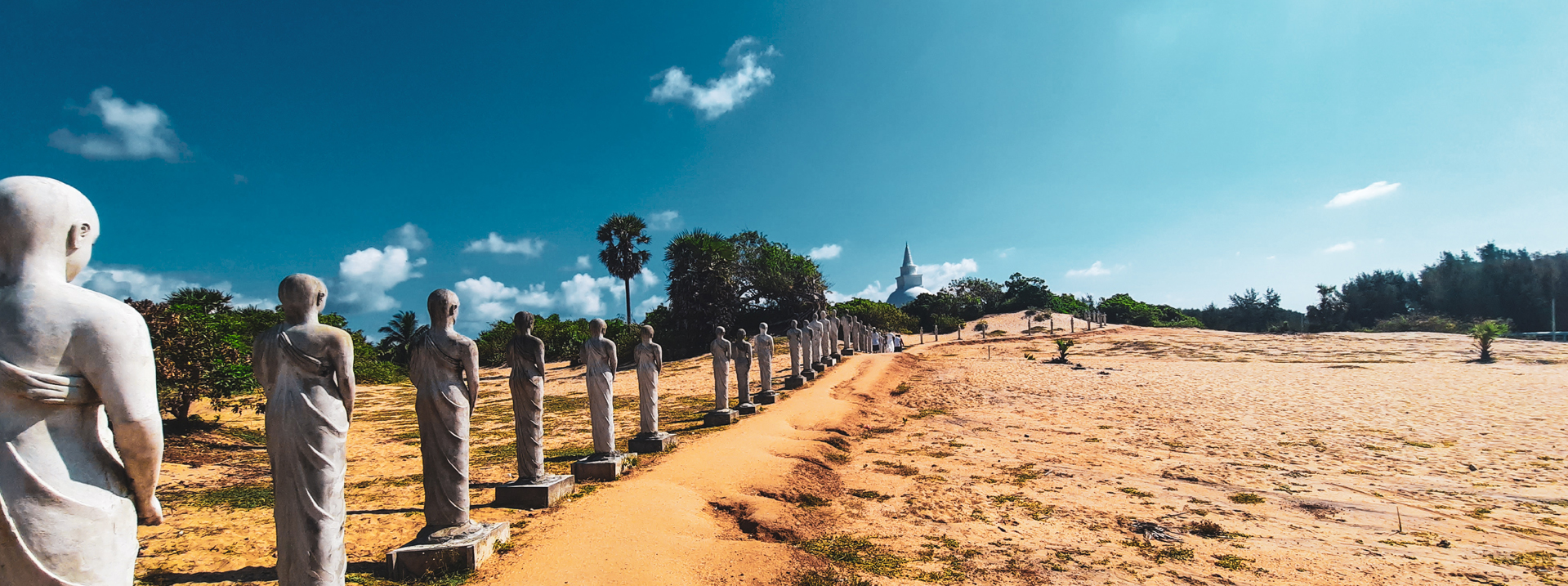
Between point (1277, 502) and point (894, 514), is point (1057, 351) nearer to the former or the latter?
point (1277, 502)

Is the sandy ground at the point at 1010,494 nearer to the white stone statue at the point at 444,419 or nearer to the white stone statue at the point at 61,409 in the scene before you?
the white stone statue at the point at 444,419

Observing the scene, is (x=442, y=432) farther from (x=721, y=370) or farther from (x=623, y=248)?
(x=623, y=248)

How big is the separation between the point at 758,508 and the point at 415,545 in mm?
3235

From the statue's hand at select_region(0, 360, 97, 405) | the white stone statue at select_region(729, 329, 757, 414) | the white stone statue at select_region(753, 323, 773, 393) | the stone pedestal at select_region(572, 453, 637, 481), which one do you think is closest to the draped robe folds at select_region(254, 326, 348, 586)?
the statue's hand at select_region(0, 360, 97, 405)

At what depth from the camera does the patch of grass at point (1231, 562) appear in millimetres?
5316

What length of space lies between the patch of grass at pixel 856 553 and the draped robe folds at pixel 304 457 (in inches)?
144

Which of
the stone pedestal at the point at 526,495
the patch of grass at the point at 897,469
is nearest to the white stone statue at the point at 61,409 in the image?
the stone pedestal at the point at 526,495

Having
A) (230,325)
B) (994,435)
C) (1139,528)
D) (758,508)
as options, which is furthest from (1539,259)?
(230,325)

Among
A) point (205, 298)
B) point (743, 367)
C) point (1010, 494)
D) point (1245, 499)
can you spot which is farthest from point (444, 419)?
point (205, 298)

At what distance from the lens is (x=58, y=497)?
1.97 metres

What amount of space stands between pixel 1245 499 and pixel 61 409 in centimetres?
1008

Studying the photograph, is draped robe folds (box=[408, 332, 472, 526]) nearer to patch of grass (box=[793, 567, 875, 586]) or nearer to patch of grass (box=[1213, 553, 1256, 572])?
patch of grass (box=[793, 567, 875, 586])

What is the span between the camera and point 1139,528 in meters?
6.32

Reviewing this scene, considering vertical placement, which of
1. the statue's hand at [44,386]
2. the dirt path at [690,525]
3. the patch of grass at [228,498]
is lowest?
the dirt path at [690,525]
